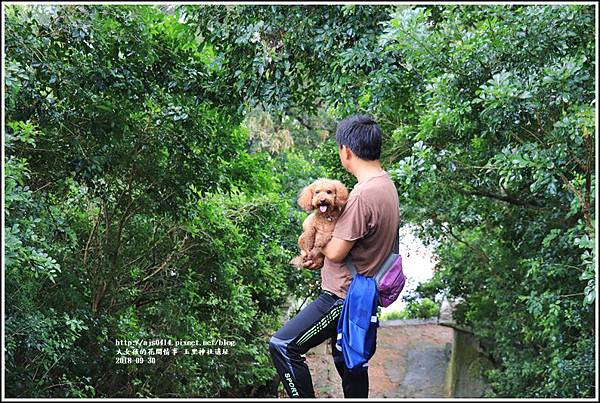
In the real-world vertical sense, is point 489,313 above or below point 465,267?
below

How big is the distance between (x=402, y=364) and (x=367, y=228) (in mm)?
7329

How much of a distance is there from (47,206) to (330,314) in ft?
6.46

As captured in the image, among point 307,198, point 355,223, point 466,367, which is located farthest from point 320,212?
point 466,367

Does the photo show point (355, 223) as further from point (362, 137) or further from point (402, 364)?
point (402, 364)

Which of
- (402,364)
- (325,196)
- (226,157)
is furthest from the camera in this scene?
(402,364)

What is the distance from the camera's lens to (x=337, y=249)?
2.49 metres

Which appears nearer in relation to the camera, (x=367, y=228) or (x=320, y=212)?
(x=367, y=228)

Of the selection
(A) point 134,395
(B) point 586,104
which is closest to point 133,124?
(A) point 134,395

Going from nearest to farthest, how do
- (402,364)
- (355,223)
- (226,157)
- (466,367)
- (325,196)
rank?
(355,223)
(325,196)
(226,157)
(466,367)
(402,364)

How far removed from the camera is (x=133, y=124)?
14.6 feet

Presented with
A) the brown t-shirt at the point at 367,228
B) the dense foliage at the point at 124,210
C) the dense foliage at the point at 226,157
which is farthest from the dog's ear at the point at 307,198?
the dense foliage at the point at 124,210

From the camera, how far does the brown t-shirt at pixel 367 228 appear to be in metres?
2.49

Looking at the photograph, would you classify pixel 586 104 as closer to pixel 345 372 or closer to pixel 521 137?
pixel 521 137

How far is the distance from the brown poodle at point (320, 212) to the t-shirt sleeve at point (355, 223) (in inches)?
4.2
